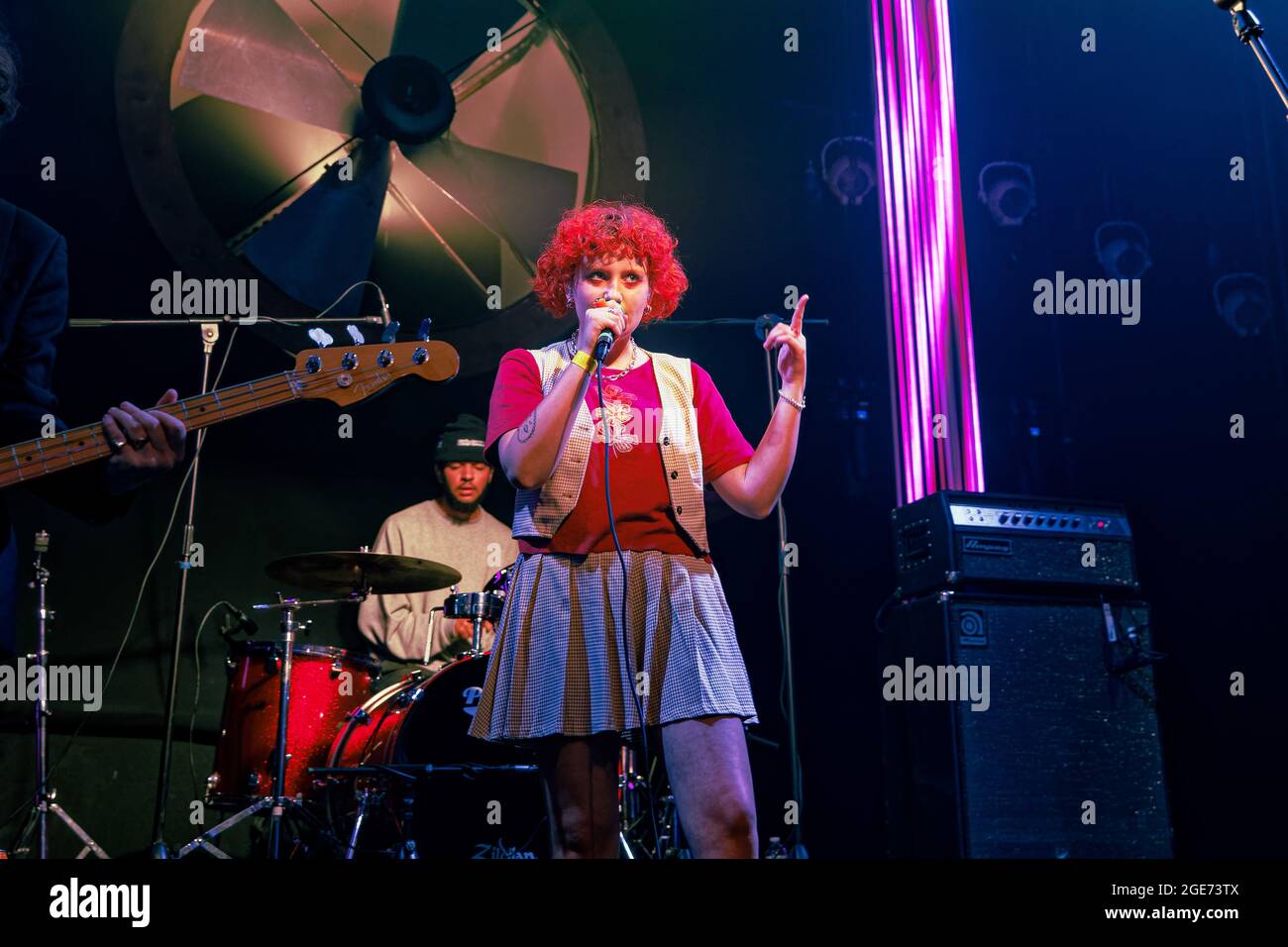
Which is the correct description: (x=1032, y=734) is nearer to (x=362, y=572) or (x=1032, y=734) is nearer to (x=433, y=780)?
(x=433, y=780)

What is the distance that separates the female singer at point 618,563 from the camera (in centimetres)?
200

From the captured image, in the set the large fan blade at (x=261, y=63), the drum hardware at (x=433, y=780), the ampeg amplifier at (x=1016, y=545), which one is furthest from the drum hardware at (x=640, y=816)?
the large fan blade at (x=261, y=63)

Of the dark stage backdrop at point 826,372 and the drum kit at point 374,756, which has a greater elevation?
the dark stage backdrop at point 826,372

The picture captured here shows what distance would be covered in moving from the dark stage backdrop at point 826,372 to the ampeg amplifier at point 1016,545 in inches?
36.8

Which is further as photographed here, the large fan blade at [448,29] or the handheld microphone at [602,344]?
the large fan blade at [448,29]

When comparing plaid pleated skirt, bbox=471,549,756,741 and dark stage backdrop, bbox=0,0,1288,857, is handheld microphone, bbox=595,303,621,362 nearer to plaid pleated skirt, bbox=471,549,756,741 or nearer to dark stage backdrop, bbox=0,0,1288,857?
plaid pleated skirt, bbox=471,549,756,741

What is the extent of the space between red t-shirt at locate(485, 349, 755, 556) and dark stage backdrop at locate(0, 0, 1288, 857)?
275 centimetres

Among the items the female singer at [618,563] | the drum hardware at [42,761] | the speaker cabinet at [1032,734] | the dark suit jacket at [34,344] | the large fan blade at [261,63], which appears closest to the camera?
the female singer at [618,563]

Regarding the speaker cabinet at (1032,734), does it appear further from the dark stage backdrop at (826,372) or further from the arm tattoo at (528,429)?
the arm tattoo at (528,429)

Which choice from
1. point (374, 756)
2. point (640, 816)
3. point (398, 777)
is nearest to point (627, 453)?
point (398, 777)

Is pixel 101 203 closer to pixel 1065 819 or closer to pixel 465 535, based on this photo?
pixel 465 535

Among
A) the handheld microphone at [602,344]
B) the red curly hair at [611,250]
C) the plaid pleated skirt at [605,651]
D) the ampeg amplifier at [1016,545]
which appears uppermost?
the red curly hair at [611,250]

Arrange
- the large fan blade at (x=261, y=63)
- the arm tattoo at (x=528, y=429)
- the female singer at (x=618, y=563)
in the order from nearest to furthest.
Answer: the female singer at (x=618, y=563), the arm tattoo at (x=528, y=429), the large fan blade at (x=261, y=63)

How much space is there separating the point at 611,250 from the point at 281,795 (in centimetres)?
269
